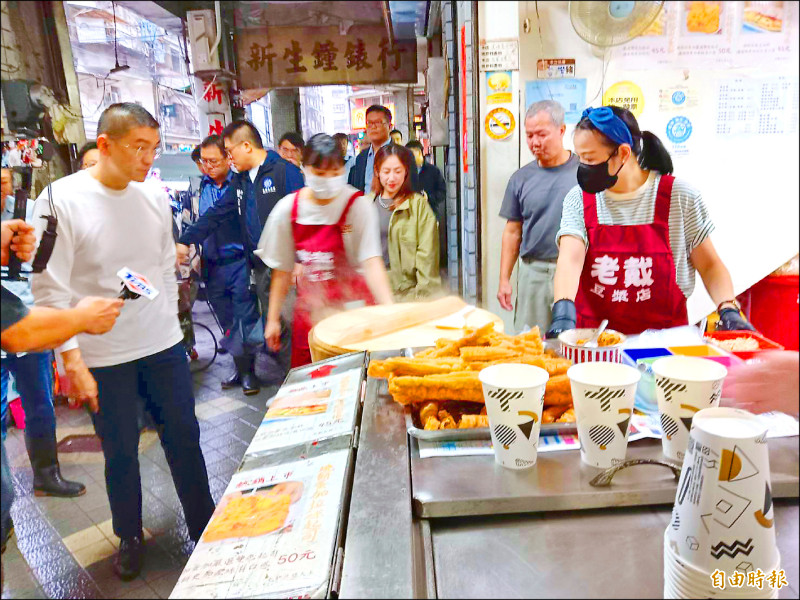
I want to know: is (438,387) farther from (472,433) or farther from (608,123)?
(608,123)

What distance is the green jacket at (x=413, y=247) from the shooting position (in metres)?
1.17

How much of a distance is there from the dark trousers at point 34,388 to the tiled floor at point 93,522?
0.06ft

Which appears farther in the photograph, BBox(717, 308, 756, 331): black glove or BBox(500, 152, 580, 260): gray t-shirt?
BBox(500, 152, 580, 260): gray t-shirt

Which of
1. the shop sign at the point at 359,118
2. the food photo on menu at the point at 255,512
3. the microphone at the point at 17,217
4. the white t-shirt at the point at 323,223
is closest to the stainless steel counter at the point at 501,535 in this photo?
the food photo on menu at the point at 255,512

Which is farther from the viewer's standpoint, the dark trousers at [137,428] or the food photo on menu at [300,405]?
the food photo on menu at [300,405]

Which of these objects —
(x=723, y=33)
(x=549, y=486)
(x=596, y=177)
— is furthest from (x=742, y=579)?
(x=596, y=177)

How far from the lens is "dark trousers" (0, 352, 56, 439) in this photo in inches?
24.8

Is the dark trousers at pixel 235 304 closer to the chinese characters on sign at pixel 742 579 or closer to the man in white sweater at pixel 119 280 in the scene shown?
the man in white sweater at pixel 119 280

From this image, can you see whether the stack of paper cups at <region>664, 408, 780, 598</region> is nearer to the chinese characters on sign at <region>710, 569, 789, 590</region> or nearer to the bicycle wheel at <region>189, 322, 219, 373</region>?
the chinese characters on sign at <region>710, 569, 789, 590</region>

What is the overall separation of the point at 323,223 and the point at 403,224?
20 centimetres

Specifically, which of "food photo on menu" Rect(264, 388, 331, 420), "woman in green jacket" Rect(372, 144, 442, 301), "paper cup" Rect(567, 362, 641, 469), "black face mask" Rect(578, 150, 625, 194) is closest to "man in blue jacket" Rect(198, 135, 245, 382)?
"food photo on menu" Rect(264, 388, 331, 420)

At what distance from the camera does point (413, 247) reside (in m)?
1.21

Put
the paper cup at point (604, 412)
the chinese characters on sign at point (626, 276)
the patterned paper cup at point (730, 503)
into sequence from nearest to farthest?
the patterned paper cup at point (730, 503) < the paper cup at point (604, 412) < the chinese characters on sign at point (626, 276)

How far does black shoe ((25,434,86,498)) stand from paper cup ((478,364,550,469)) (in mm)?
594
